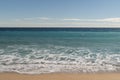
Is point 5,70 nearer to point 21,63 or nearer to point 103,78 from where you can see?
point 21,63

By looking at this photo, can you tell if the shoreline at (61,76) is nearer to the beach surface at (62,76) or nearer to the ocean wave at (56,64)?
the beach surface at (62,76)

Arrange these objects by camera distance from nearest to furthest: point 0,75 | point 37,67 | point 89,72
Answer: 1. point 0,75
2. point 89,72
3. point 37,67

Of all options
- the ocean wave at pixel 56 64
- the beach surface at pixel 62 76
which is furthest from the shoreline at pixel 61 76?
the ocean wave at pixel 56 64

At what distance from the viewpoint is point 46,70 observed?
895cm

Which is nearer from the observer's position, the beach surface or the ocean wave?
the beach surface

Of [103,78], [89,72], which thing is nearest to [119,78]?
[103,78]

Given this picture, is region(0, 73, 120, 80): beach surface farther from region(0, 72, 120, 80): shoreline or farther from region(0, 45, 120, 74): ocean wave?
region(0, 45, 120, 74): ocean wave

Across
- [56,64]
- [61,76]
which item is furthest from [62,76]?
[56,64]

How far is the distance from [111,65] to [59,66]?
90.2 inches

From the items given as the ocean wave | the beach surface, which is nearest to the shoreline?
the beach surface

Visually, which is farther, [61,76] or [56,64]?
[56,64]

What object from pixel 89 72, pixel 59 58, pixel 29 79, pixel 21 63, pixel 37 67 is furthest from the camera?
pixel 59 58

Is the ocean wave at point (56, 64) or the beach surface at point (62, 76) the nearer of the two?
the beach surface at point (62, 76)

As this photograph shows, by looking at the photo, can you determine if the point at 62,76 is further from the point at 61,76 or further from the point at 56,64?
the point at 56,64
